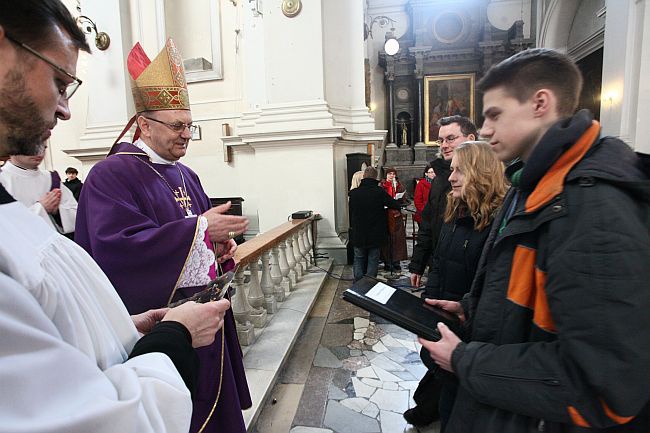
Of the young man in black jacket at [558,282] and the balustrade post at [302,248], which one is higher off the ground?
the young man in black jacket at [558,282]

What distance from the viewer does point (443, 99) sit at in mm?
14703

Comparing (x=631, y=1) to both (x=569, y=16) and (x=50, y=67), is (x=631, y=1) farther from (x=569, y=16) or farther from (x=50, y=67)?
(x=50, y=67)

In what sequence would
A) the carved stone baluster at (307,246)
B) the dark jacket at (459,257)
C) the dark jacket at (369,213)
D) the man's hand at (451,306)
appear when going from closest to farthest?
1. the man's hand at (451,306)
2. the dark jacket at (459,257)
3. the dark jacket at (369,213)
4. the carved stone baluster at (307,246)

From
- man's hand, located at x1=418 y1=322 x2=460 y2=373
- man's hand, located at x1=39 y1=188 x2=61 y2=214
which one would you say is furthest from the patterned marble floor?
man's hand, located at x1=39 y1=188 x2=61 y2=214

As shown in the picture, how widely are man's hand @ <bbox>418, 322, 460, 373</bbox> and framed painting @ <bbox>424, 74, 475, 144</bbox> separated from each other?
1431 centimetres

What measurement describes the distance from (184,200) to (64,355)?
1.48m

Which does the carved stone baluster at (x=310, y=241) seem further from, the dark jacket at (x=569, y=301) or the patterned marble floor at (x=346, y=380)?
the dark jacket at (x=569, y=301)

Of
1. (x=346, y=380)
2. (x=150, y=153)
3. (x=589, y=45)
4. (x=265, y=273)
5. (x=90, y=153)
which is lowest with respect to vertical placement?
(x=346, y=380)

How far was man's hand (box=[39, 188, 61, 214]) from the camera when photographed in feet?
9.29

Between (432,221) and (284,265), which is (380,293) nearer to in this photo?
(432,221)

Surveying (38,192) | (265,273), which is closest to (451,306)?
(265,273)

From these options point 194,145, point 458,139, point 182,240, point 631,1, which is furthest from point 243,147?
point 631,1

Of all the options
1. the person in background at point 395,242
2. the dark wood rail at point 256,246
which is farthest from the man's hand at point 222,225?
the person in background at point 395,242

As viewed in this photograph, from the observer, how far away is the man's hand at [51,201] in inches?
111
